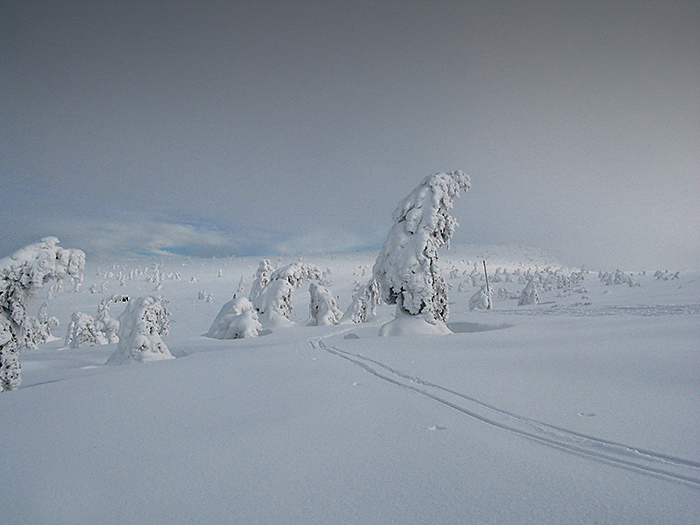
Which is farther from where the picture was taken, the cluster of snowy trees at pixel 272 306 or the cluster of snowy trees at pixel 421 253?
the cluster of snowy trees at pixel 272 306

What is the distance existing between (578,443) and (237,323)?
69.9ft

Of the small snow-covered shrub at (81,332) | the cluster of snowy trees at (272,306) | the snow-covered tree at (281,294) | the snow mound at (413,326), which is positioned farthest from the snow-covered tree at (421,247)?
the small snow-covered shrub at (81,332)

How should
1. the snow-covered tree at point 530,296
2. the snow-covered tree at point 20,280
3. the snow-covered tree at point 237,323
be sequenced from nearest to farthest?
1. the snow-covered tree at point 20,280
2. the snow-covered tree at point 237,323
3. the snow-covered tree at point 530,296

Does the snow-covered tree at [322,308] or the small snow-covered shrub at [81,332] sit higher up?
the snow-covered tree at [322,308]

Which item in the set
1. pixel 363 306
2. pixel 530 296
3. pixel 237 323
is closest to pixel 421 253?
pixel 237 323

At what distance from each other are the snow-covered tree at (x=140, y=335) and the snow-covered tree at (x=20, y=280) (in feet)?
12.1

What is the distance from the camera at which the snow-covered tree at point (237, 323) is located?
21312 millimetres

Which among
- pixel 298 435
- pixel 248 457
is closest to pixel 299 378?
pixel 298 435

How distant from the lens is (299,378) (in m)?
6.12

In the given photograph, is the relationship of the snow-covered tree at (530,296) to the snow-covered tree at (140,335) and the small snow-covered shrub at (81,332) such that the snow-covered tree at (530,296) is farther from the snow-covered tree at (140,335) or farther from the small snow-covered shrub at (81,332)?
the small snow-covered shrub at (81,332)

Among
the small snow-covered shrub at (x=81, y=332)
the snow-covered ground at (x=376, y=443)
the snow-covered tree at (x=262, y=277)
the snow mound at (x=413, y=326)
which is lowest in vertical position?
the small snow-covered shrub at (x=81, y=332)

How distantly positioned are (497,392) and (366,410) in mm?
1911

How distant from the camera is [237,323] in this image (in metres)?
21.7

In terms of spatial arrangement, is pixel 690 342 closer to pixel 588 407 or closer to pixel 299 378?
pixel 588 407
